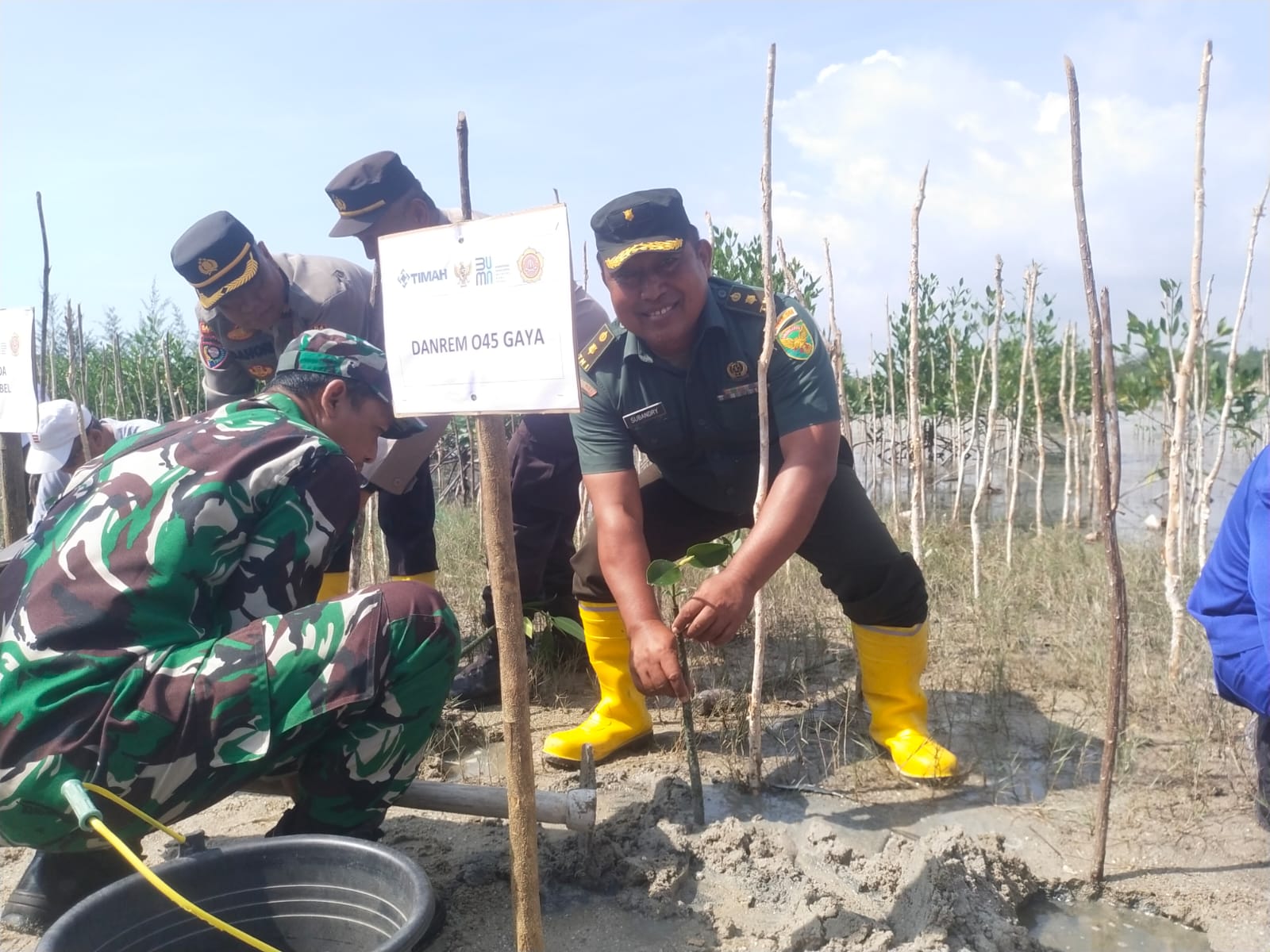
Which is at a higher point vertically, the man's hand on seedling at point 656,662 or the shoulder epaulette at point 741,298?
the shoulder epaulette at point 741,298

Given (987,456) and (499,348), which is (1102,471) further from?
(987,456)

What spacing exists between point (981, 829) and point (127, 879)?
1.96m

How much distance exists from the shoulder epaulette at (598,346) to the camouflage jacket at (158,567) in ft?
3.34

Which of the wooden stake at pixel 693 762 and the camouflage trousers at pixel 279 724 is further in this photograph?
the wooden stake at pixel 693 762

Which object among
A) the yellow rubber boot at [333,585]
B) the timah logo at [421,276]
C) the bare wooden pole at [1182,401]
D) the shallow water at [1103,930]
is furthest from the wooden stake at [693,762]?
the bare wooden pole at [1182,401]

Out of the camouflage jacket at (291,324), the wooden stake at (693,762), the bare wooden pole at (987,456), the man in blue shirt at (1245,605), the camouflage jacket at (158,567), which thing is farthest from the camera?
the bare wooden pole at (987,456)

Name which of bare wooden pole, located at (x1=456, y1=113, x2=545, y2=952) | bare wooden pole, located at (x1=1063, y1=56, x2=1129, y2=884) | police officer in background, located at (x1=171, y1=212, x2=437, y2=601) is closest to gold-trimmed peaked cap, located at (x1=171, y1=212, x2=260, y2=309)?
police officer in background, located at (x1=171, y1=212, x2=437, y2=601)

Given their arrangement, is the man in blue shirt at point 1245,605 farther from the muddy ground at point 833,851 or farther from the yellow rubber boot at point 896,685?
the yellow rubber boot at point 896,685

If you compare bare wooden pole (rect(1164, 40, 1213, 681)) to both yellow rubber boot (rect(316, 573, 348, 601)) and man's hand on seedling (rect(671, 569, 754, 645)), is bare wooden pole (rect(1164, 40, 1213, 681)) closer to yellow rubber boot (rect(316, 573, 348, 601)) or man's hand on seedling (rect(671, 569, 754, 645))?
man's hand on seedling (rect(671, 569, 754, 645))

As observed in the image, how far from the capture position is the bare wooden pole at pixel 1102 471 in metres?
1.94

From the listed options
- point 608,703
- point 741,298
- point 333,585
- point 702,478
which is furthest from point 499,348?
point 333,585

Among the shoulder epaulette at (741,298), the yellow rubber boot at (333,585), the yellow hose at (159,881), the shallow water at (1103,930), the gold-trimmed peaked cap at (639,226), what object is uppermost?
the gold-trimmed peaked cap at (639,226)

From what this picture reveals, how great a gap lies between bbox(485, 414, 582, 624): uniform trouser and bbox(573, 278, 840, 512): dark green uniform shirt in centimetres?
67

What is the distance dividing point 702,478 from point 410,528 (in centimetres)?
130
